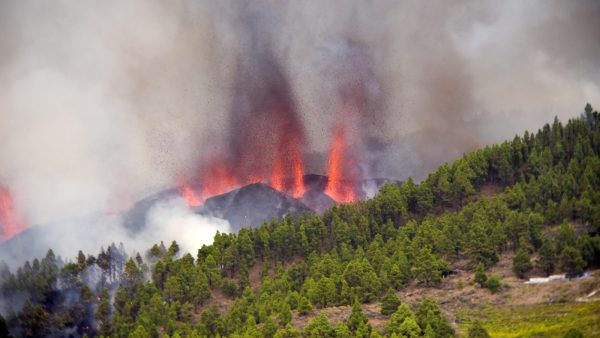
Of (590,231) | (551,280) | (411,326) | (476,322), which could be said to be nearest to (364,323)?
(411,326)

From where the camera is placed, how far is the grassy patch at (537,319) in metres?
165

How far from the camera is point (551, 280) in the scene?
189m

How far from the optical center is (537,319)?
175 m

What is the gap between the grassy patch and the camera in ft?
543

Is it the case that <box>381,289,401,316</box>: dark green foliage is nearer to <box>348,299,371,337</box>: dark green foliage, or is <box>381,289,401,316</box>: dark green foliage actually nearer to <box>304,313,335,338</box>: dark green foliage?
<box>348,299,371,337</box>: dark green foliage

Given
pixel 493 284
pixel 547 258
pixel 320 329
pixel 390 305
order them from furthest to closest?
pixel 390 305 → pixel 493 284 → pixel 547 258 → pixel 320 329

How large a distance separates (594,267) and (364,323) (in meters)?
45.3

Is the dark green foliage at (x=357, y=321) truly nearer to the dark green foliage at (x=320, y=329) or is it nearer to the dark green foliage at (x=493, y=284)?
the dark green foliage at (x=320, y=329)

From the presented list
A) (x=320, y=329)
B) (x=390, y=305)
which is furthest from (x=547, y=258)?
(x=320, y=329)

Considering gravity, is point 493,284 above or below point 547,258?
below

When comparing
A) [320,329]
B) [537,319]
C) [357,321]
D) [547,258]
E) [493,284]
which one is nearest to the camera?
[537,319]

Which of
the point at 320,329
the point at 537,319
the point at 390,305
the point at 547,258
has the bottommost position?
the point at 537,319

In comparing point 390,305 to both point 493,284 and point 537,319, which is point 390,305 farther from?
point 537,319

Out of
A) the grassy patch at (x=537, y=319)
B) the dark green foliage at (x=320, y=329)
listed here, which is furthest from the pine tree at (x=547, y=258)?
the dark green foliage at (x=320, y=329)
